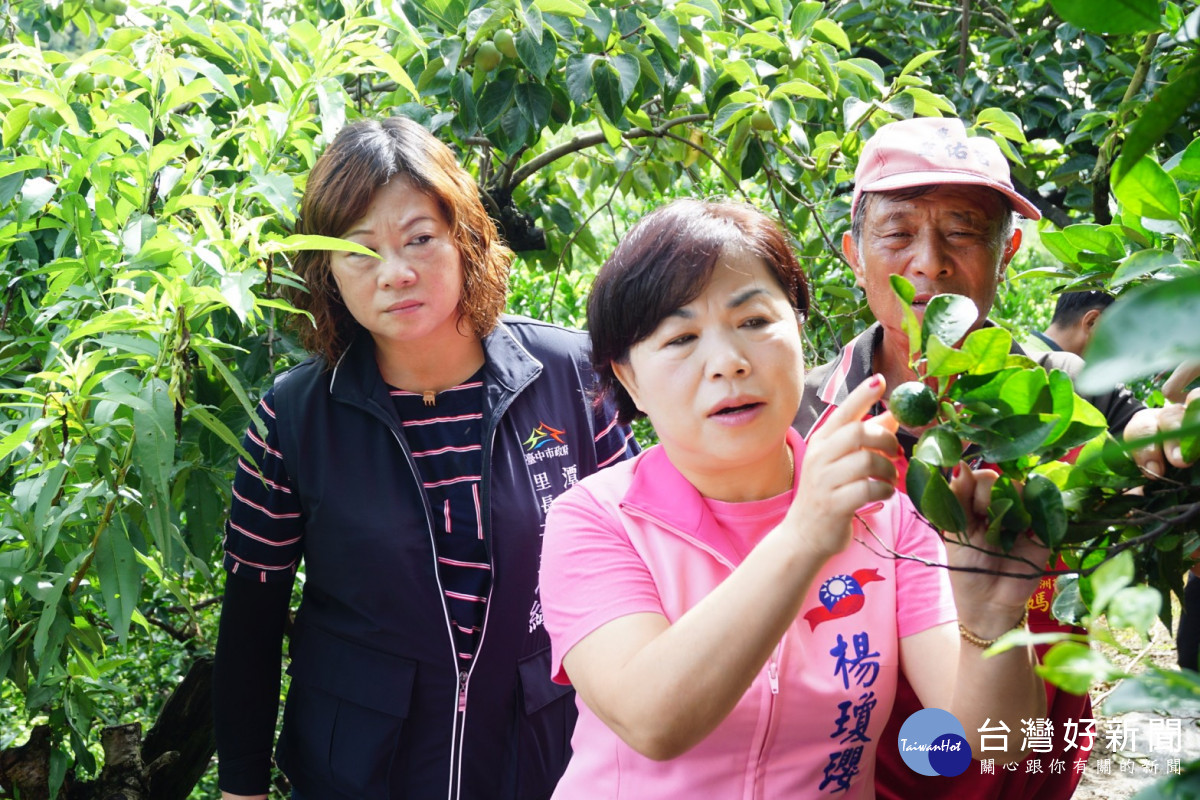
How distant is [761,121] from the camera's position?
231cm

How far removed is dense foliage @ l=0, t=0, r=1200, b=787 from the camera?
1386mm

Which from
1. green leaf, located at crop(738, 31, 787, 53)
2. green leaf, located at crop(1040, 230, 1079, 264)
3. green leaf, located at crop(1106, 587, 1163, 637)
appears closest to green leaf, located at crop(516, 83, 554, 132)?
green leaf, located at crop(738, 31, 787, 53)

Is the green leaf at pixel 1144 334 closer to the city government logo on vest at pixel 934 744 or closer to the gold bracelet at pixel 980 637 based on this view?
Answer: the gold bracelet at pixel 980 637

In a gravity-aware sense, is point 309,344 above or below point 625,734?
above

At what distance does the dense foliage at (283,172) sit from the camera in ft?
4.55

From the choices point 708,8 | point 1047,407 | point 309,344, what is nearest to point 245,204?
point 309,344

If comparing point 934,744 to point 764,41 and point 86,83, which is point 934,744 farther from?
point 86,83

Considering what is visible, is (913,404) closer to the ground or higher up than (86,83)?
closer to the ground

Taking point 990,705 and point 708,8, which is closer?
point 990,705

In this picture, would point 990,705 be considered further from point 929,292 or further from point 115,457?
point 115,457

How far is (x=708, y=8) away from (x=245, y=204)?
1.14 meters

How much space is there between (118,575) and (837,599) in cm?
100

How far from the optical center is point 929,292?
64.9 inches

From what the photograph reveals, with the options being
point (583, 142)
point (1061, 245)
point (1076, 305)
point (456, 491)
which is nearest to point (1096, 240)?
point (1061, 245)
